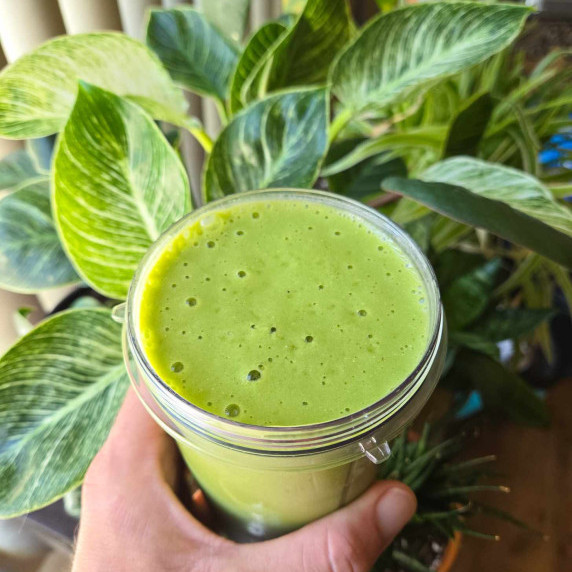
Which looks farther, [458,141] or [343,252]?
[458,141]

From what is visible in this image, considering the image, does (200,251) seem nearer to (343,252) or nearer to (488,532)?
(343,252)

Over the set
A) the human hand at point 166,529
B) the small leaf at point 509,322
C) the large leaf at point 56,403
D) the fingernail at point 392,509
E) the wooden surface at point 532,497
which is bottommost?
the wooden surface at point 532,497

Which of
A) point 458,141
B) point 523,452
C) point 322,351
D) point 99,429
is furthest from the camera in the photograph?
point 523,452

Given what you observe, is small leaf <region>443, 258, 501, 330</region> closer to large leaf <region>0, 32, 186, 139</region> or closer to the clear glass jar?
the clear glass jar

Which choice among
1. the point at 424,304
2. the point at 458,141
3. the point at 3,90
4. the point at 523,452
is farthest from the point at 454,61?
the point at 523,452

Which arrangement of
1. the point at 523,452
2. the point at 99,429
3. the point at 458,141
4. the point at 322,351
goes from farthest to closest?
the point at 523,452 → the point at 458,141 → the point at 99,429 → the point at 322,351

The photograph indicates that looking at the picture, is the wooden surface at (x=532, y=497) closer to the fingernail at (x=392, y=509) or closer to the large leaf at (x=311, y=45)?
the fingernail at (x=392, y=509)

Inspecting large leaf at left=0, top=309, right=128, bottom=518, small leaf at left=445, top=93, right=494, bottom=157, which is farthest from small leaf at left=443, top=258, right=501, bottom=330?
large leaf at left=0, top=309, right=128, bottom=518

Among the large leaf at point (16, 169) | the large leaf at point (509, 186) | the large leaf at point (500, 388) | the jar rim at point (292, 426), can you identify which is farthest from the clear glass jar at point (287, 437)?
the large leaf at point (16, 169)
